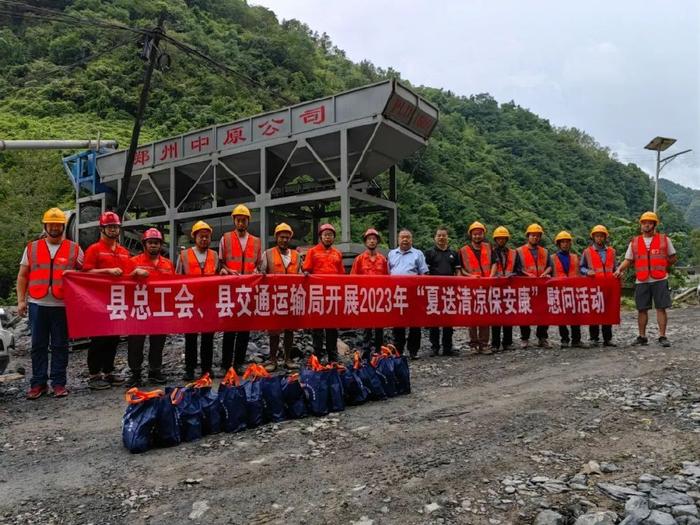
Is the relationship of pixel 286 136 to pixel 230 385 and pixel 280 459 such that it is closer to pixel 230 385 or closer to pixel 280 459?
pixel 230 385

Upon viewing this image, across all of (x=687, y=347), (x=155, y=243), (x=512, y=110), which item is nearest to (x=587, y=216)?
(x=512, y=110)

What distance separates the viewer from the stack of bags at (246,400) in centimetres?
379

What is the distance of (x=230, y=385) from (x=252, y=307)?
78.6 inches

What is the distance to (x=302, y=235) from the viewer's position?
16.4 m

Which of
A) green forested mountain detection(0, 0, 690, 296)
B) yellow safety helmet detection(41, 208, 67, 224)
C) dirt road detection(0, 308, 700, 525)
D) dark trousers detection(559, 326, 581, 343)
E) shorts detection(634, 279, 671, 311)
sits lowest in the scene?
dirt road detection(0, 308, 700, 525)

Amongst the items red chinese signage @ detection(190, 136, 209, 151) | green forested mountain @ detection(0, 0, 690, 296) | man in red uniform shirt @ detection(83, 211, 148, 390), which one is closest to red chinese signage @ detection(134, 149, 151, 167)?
red chinese signage @ detection(190, 136, 209, 151)

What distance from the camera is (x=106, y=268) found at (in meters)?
5.68

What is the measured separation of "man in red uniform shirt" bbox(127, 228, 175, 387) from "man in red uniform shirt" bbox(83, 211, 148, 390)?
0.53 feet

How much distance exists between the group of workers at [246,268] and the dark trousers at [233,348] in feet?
0.04

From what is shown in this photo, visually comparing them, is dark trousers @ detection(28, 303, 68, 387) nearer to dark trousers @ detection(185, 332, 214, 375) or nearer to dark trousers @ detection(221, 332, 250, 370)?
dark trousers @ detection(185, 332, 214, 375)

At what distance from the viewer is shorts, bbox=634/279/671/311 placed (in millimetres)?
7293

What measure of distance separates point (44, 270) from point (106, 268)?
1.96 feet

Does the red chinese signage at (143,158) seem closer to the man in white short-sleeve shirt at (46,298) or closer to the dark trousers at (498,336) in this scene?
the man in white short-sleeve shirt at (46,298)

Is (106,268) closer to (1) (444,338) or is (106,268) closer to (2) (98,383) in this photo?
(2) (98,383)
